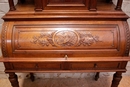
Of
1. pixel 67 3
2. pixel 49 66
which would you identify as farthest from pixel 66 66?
pixel 67 3

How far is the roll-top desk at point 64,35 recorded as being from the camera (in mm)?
935

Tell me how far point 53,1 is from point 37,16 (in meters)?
0.16

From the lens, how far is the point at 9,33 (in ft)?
3.05

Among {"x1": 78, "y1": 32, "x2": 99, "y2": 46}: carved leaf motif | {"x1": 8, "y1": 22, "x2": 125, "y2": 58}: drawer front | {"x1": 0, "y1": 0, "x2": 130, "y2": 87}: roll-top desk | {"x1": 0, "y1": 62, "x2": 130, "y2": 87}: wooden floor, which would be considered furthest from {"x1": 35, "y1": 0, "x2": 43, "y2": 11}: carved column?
{"x1": 0, "y1": 62, "x2": 130, "y2": 87}: wooden floor

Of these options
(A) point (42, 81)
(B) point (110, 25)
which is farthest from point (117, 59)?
(A) point (42, 81)

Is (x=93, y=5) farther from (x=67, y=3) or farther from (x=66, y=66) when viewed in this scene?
(x=66, y=66)

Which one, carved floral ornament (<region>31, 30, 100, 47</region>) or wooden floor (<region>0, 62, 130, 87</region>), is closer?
carved floral ornament (<region>31, 30, 100, 47</region>)

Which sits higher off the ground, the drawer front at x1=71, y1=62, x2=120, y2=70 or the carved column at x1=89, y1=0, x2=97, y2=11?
the carved column at x1=89, y1=0, x2=97, y2=11

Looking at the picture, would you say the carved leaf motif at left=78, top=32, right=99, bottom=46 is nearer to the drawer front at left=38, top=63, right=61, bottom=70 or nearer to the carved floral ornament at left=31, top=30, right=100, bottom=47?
the carved floral ornament at left=31, top=30, right=100, bottom=47

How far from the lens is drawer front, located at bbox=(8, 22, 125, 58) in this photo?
93 cm

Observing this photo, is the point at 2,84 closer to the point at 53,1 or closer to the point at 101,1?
the point at 53,1

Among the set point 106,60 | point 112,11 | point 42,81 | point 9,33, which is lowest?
point 42,81

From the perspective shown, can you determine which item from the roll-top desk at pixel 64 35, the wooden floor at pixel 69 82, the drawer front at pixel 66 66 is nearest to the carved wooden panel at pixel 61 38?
the roll-top desk at pixel 64 35

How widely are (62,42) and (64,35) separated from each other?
50 millimetres
